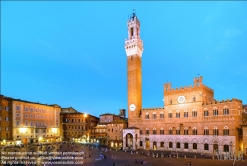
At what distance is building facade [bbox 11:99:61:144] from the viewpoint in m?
75.3

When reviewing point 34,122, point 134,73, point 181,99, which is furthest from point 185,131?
point 34,122

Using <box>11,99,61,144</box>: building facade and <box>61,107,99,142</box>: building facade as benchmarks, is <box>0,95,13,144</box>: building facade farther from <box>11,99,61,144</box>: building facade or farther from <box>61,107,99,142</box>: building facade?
<box>61,107,99,142</box>: building facade

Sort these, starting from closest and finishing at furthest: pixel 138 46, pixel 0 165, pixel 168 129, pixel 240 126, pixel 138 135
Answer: pixel 0 165 < pixel 240 126 < pixel 168 129 < pixel 138 135 < pixel 138 46

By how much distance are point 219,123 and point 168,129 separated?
1499 cm

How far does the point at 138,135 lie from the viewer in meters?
68.8

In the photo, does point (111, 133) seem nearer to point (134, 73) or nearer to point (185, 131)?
point (134, 73)

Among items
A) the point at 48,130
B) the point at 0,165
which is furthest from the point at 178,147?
the point at 48,130

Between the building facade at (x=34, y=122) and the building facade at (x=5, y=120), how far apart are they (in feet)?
4.29

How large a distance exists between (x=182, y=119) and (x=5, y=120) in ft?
182

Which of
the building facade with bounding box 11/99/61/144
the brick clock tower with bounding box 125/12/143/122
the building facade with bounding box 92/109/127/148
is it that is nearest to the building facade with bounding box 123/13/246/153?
the brick clock tower with bounding box 125/12/143/122

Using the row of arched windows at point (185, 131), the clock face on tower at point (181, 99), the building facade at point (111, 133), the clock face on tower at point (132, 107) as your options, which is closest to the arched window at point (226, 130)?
the row of arched windows at point (185, 131)

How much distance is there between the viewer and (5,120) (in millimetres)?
70812

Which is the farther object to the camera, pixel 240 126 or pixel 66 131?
pixel 66 131

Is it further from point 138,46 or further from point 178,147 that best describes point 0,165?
point 138,46
